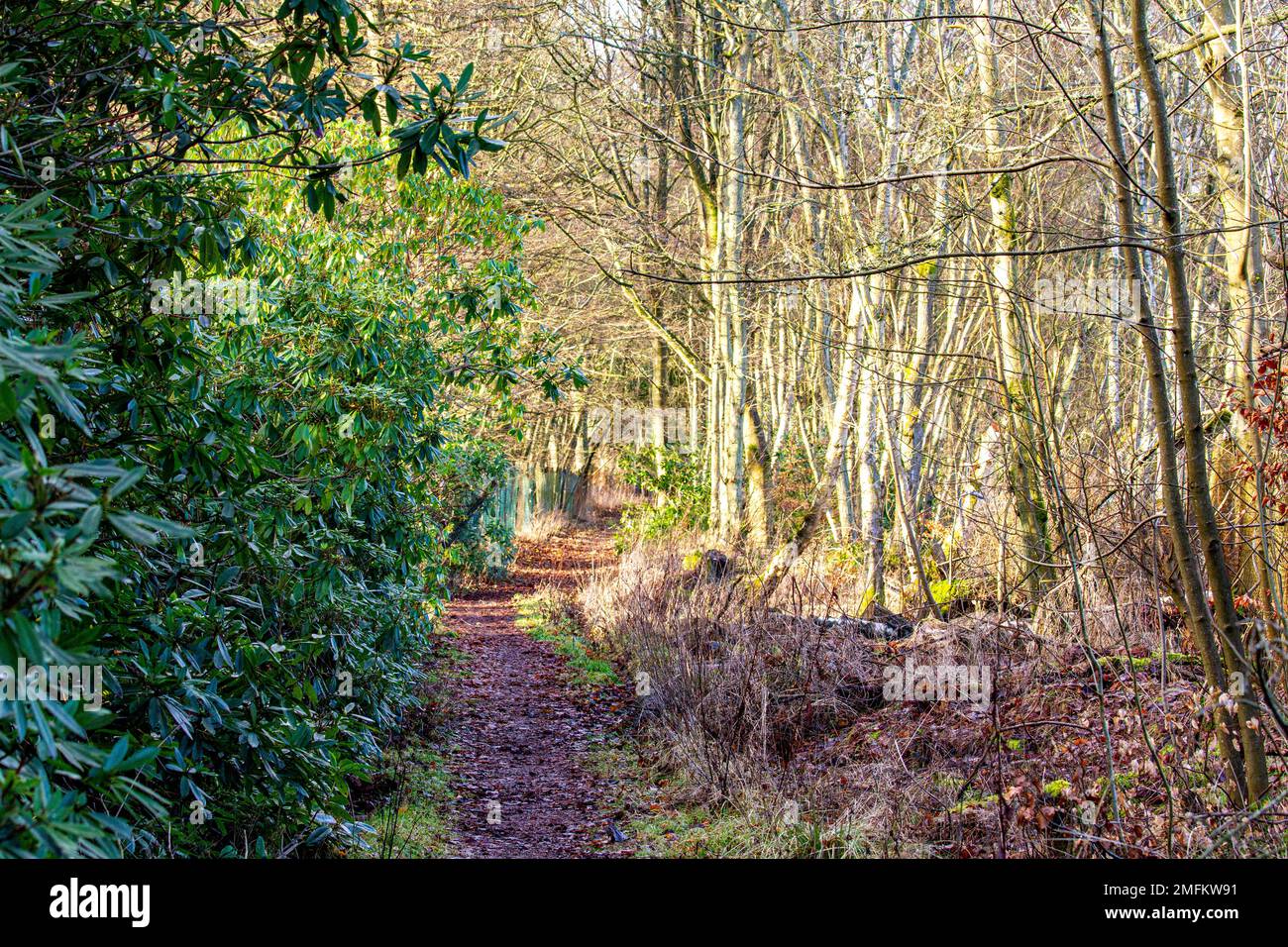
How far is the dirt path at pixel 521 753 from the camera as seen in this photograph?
5957mm

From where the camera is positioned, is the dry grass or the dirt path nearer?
the dry grass

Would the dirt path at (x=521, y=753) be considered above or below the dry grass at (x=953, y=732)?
below

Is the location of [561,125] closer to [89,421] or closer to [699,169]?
[699,169]

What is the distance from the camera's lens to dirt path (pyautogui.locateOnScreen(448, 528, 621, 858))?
235 inches

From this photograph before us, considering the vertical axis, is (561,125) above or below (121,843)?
above

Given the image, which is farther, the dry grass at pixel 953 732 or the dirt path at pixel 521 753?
the dirt path at pixel 521 753

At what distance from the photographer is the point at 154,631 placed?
3.29m

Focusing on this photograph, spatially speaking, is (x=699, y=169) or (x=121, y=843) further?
(x=699, y=169)

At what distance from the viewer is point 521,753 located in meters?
7.87

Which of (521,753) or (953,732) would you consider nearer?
(953,732)

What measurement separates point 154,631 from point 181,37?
2032 millimetres

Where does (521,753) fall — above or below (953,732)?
below

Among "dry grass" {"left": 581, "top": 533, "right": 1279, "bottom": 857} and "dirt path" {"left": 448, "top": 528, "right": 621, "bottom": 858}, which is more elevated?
"dry grass" {"left": 581, "top": 533, "right": 1279, "bottom": 857}
